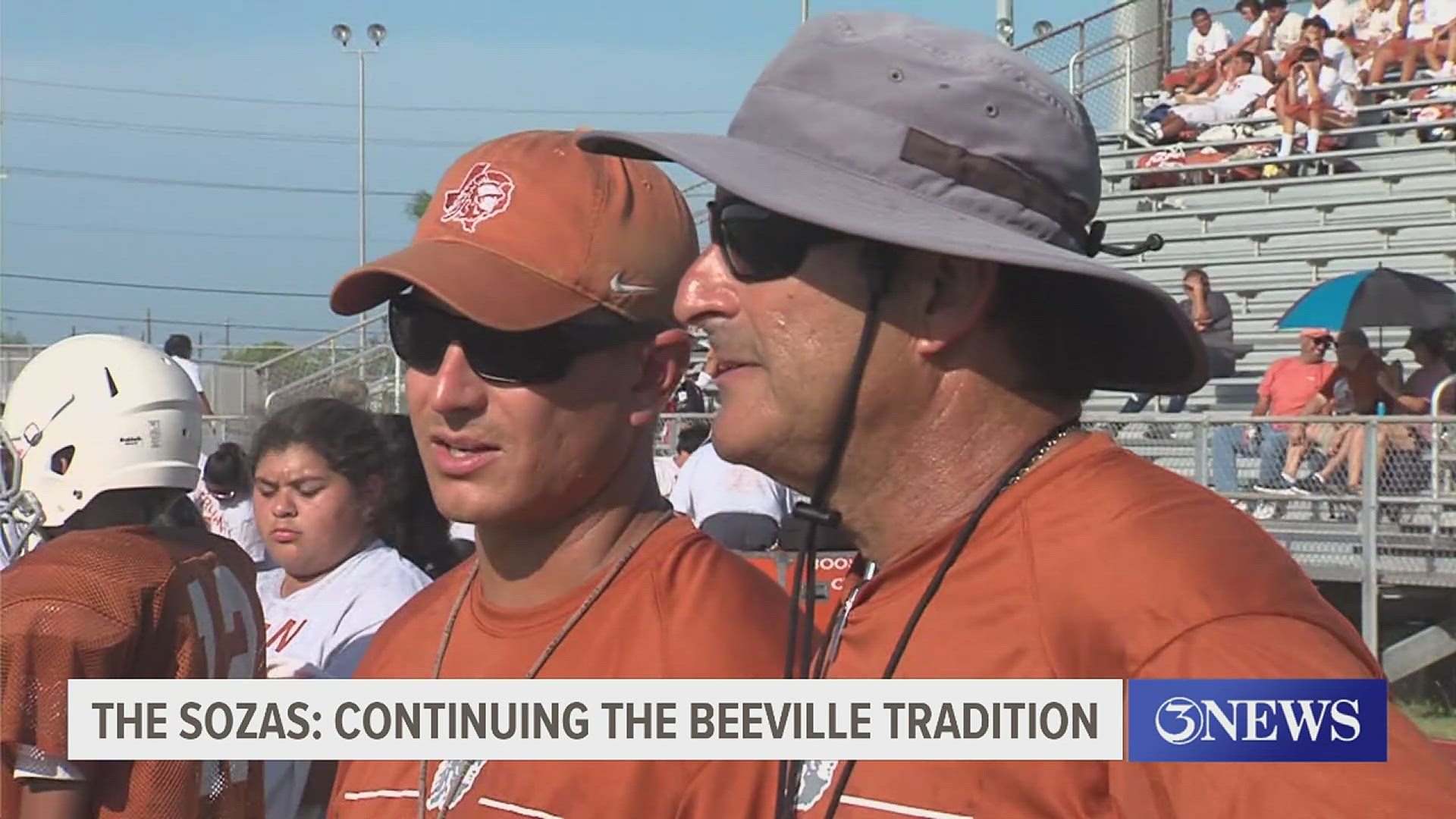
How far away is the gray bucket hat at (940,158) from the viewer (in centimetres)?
183

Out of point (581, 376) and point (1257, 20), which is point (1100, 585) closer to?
point (581, 376)

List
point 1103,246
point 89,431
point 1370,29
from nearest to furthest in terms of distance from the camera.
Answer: point 1103,246 < point 89,431 < point 1370,29

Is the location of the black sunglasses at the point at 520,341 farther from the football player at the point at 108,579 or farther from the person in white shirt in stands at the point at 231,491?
the person in white shirt in stands at the point at 231,491

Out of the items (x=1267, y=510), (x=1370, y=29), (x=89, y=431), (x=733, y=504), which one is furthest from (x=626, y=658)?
(x=1370, y=29)

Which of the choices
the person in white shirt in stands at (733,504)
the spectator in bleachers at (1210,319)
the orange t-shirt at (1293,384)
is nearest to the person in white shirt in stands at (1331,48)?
the spectator in bleachers at (1210,319)

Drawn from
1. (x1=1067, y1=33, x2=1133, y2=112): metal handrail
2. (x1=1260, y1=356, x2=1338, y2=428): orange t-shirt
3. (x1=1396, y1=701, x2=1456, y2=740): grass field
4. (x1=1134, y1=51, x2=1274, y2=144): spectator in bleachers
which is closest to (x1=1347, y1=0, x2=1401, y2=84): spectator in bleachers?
(x1=1134, y1=51, x2=1274, y2=144): spectator in bleachers

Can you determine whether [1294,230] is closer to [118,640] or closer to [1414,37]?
[1414,37]

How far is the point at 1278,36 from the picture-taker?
18719 mm

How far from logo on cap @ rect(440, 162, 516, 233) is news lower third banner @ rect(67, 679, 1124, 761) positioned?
0.70m

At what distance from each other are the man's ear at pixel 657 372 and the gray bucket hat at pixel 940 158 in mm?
806

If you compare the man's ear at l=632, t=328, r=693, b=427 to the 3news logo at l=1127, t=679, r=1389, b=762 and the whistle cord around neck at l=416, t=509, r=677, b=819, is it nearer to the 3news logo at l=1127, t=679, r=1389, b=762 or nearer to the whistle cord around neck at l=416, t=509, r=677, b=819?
the whistle cord around neck at l=416, t=509, r=677, b=819

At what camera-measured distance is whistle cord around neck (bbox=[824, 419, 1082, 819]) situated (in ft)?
5.80

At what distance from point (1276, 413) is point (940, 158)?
445 inches

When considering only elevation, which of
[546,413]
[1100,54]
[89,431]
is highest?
[1100,54]
